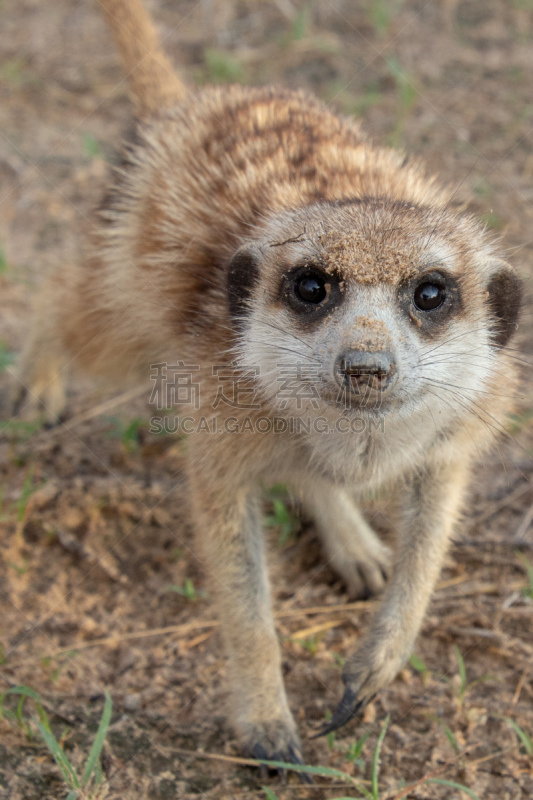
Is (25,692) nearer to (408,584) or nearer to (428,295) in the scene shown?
(408,584)

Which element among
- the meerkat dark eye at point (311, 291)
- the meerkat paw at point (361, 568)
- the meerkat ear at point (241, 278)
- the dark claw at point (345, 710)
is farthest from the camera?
the meerkat paw at point (361, 568)

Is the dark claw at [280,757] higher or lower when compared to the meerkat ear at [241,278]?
lower

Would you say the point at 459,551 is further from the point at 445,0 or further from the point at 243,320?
the point at 445,0

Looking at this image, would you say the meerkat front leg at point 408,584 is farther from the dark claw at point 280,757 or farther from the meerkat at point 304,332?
the dark claw at point 280,757

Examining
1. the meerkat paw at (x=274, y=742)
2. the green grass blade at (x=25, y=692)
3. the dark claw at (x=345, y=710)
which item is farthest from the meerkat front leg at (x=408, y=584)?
the green grass blade at (x=25, y=692)

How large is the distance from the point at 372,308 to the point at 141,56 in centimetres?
233

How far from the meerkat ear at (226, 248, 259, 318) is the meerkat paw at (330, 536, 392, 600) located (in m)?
1.30

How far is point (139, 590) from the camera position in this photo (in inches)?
126

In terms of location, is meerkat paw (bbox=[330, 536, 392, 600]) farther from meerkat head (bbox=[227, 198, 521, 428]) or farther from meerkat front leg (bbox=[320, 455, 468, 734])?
meerkat head (bbox=[227, 198, 521, 428])

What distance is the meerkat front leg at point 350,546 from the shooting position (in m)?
3.18

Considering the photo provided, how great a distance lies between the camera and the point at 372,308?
6.73 ft

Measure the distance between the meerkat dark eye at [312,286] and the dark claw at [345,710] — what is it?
4.46ft

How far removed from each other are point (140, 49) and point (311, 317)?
2.18m

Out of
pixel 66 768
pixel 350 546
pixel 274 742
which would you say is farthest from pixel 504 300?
pixel 66 768
